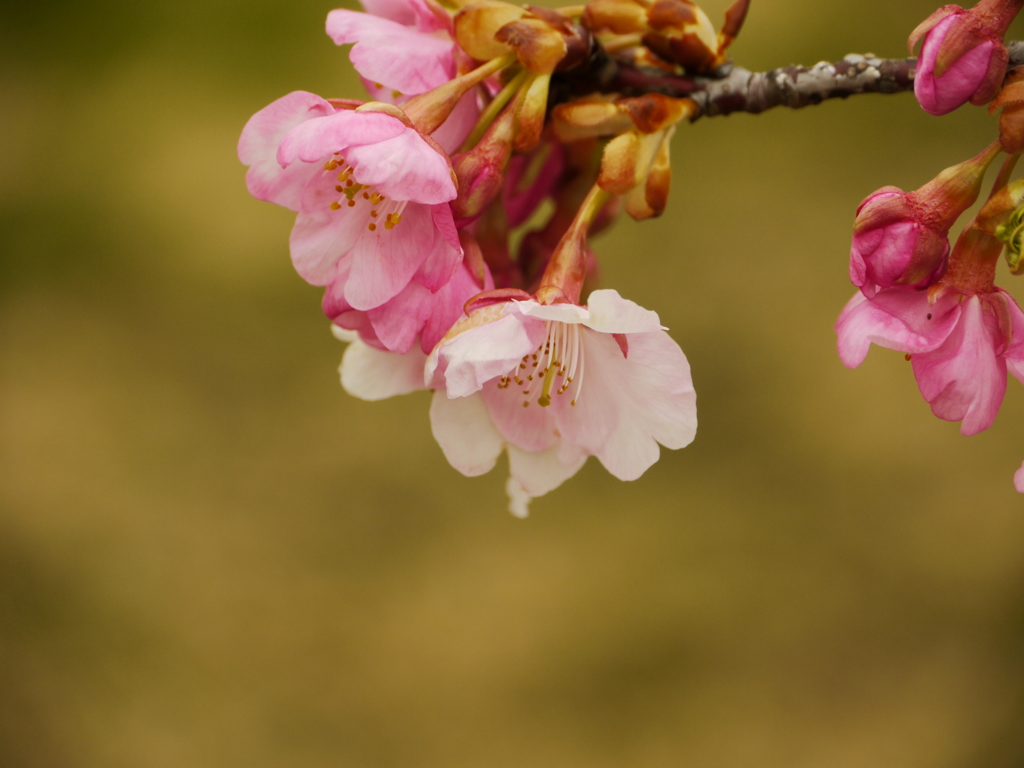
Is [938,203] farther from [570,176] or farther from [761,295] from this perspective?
[761,295]

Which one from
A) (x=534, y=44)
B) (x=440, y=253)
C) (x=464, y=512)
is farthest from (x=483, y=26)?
(x=464, y=512)

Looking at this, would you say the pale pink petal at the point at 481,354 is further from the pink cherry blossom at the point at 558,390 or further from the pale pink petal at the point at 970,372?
the pale pink petal at the point at 970,372

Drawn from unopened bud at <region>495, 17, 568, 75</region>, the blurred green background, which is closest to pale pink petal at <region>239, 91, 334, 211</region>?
unopened bud at <region>495, 17, 568, 75</region>

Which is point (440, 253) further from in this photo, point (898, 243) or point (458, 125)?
point (898, 243)

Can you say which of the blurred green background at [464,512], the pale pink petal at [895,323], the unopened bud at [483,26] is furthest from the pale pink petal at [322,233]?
the blurred green background at [464,512]

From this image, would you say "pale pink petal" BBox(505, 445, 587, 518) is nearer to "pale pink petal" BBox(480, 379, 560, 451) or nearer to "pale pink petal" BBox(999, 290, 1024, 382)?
"pale pink petal" BBox(480, 379, 560, 451)
